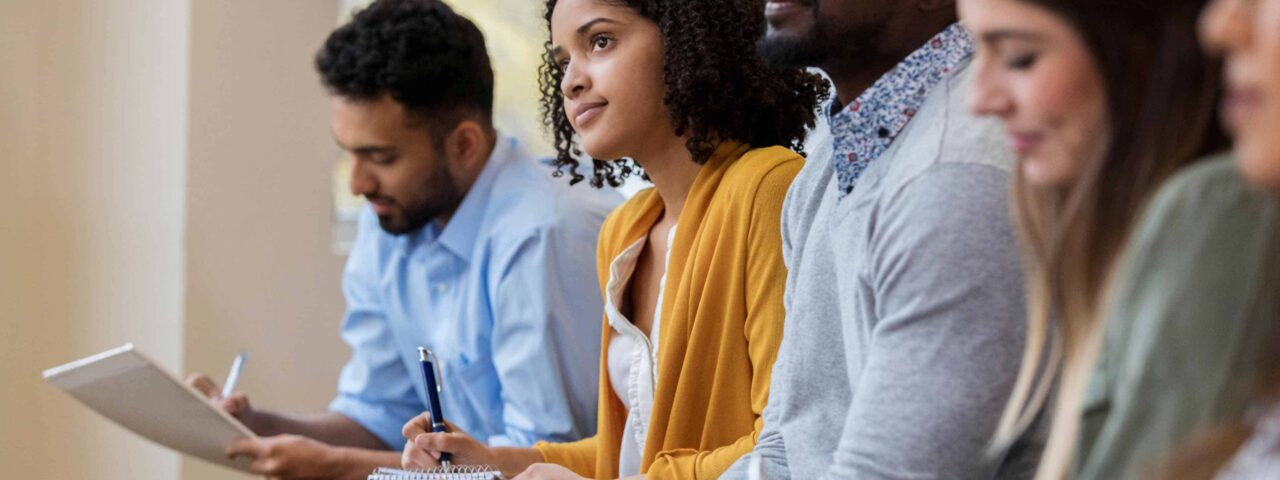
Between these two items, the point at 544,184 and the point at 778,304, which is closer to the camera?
the point at 778,304

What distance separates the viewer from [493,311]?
250 cm

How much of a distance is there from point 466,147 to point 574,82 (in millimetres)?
874

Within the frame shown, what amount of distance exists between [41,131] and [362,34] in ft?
3.00

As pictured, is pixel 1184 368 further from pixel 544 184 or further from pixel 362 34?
pixel 362 34

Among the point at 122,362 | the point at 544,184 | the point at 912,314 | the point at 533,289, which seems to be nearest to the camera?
the point at 912,314

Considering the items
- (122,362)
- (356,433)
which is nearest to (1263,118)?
(122,362)

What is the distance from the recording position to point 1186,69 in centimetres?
81

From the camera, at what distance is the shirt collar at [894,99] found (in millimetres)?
1292

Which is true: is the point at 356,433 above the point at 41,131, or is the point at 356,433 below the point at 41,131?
below

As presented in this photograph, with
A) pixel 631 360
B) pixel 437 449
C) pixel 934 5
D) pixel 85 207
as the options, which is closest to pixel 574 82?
pixel 631 360

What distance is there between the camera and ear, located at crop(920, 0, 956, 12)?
1.39 m

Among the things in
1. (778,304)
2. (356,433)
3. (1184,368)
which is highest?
(1184,368)

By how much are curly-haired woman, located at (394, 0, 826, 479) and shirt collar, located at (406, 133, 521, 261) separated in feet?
2.05

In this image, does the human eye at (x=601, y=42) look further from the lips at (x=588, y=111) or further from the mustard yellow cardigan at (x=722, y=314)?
the mustard yellow cardigan at (x=722, y=314)
